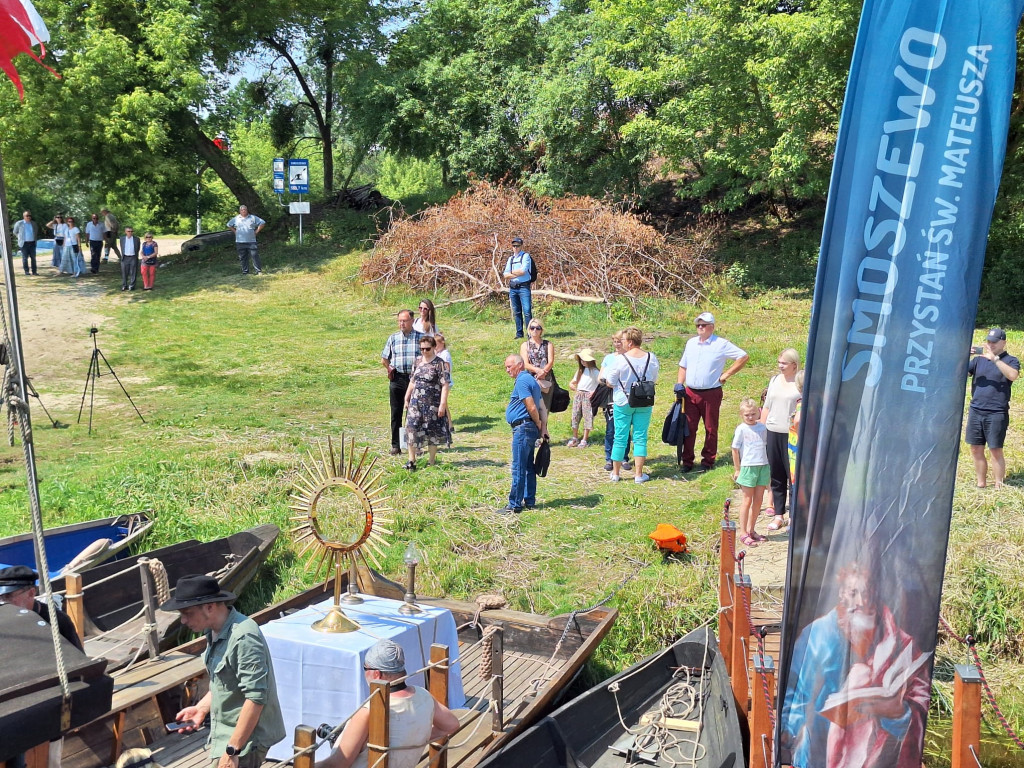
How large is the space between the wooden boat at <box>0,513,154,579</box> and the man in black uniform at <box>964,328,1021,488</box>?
Answer: 9010 millimetres

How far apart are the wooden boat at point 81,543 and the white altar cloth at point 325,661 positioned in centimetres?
393

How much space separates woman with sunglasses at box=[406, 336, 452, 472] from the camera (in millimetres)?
11383

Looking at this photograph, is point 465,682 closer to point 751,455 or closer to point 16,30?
point 751,455

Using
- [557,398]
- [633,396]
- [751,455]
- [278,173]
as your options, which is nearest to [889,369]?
[751,455]

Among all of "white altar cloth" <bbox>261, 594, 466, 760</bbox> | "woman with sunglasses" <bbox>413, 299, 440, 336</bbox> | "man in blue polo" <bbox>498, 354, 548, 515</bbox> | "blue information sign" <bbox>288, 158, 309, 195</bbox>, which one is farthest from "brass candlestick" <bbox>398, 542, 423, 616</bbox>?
"blue information sign" <bbox>288, 158, 309, 195</bbox>

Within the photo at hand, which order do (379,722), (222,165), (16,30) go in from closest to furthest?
(379,722) < (16,30) < (222,165)

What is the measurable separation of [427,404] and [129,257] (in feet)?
53.8

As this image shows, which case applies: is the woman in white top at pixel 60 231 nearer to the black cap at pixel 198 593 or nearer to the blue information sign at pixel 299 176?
the blue information sign at pixel 299 176

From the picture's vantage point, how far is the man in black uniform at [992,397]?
9.97m

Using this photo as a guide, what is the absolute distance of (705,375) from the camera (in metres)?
11.2

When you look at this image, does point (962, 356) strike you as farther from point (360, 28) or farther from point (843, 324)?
point (360, 28)

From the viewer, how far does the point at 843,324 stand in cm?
411

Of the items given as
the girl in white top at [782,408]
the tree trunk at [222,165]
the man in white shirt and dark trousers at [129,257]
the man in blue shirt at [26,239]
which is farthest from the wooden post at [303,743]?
the tree trunk at [222,165]

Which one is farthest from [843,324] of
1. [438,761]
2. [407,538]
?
[407,538]
